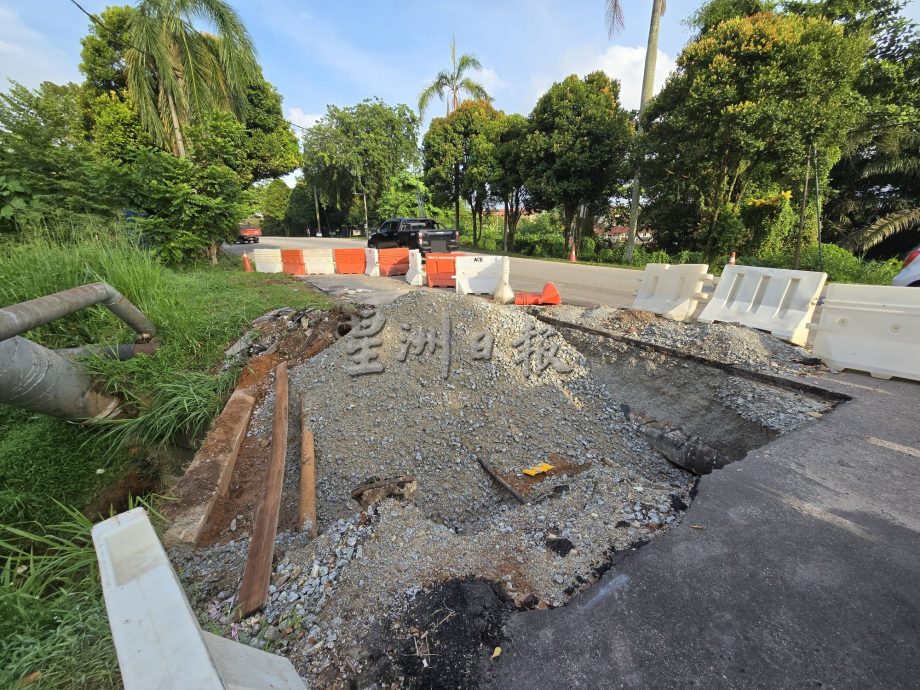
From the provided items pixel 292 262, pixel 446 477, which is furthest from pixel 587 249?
pixel 446 477

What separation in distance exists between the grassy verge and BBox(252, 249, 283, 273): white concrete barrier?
16.0ft

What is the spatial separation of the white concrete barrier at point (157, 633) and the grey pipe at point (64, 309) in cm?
272

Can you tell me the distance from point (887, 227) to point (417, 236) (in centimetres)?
1626

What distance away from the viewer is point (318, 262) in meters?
13.0

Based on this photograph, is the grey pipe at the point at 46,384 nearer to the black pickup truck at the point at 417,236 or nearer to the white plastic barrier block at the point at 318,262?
the white plastic barrier block at the point at 318,262

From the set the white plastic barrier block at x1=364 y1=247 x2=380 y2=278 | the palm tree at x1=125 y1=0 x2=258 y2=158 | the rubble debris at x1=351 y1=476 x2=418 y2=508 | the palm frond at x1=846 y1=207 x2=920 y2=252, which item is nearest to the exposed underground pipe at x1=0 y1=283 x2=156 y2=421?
the rubble debris at x1=351 y1=476 x2=418 y2=508

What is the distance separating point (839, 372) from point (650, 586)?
4.34 m

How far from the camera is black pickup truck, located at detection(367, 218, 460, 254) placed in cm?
1470

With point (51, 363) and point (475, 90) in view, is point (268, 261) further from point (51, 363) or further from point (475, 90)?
point (475, 90)

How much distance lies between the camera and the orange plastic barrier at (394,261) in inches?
480

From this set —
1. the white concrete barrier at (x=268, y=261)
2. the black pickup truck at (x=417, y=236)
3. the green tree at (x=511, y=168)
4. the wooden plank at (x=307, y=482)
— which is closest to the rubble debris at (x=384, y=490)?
the wooden plank at (x=307, y=482)

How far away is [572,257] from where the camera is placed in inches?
678

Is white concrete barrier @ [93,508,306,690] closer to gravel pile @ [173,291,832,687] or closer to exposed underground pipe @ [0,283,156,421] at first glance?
gravel pile @ [173,291,832,687]

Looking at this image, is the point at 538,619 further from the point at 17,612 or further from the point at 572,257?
the point at 572,257
